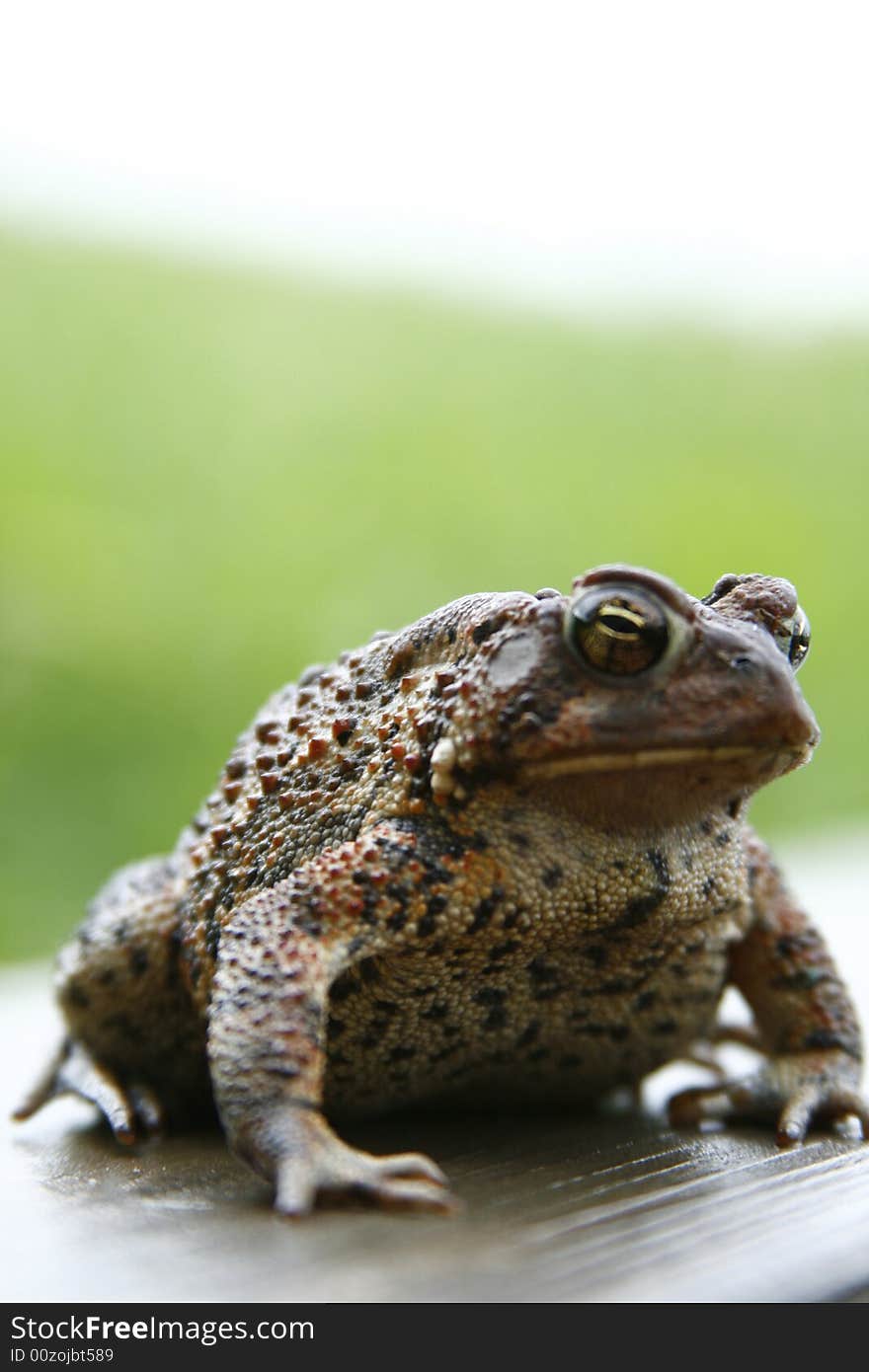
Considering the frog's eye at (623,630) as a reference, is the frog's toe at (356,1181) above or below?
below

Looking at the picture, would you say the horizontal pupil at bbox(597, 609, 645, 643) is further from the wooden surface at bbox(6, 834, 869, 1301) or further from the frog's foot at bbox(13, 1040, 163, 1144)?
the frog's foot at bbox(13, 1040, 163, 1144)

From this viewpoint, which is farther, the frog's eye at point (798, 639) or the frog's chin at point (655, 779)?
the frog's eye at point (798, 639)

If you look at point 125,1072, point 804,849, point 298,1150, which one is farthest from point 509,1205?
point 804,849

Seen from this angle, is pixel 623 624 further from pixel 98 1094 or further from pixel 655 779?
pixel 98 1094

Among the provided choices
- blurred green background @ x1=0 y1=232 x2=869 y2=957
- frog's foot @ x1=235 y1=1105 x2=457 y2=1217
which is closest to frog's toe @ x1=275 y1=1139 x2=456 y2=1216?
frog's foot @ x1=235 y1=1105 x2=457 y2=1217

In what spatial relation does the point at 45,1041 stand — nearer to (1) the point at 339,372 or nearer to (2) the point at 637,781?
(2) the point at 637,781

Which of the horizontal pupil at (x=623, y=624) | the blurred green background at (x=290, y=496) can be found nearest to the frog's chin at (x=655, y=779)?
the horizontal pupil at (x=623, y=624)

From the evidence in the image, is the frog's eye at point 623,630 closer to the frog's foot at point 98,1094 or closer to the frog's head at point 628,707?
the frog's head at point 628,707
